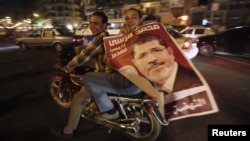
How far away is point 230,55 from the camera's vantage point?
12227 millimetres

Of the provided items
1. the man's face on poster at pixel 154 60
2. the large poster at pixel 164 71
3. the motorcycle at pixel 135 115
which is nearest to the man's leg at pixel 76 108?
the motorcycle at pixel 135 115

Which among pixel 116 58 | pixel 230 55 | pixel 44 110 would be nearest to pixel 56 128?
pixel 44 110

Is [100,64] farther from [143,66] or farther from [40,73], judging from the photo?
[40,73]

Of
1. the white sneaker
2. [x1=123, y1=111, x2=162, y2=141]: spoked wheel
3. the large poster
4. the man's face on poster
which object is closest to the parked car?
the white sneaker

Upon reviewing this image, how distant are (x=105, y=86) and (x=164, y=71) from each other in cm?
96

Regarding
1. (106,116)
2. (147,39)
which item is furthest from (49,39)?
(147,39)

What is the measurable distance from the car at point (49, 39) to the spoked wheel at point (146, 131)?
511 inches

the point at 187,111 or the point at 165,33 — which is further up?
the point at 165,33

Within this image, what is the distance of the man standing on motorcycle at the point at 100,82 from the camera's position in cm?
335

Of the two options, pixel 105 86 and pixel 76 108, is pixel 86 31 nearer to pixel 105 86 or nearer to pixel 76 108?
pixel 76 108

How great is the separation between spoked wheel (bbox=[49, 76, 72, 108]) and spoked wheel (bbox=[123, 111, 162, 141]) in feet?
5.68

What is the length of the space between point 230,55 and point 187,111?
34.6 feet

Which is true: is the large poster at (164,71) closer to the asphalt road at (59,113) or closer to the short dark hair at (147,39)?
the short dark hair at (147,39)

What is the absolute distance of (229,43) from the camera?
11938 millimetres
